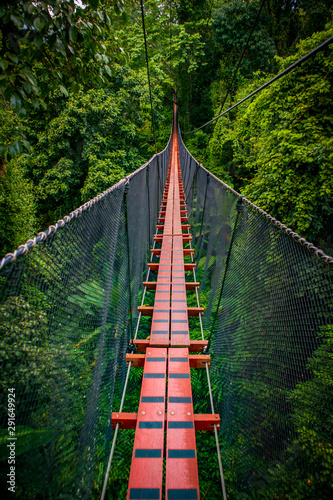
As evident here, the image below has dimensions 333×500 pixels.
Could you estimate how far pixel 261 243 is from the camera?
1.21 meters

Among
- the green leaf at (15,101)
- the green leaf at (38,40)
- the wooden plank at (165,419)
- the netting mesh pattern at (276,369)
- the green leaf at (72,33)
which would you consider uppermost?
the green leaf at (72,33)

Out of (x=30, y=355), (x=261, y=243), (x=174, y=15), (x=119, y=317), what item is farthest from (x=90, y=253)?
(x=174, y=15)

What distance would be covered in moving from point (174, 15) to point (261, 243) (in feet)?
59.6

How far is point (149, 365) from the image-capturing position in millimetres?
1482

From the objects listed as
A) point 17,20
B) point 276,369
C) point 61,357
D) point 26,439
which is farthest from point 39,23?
point 276,369

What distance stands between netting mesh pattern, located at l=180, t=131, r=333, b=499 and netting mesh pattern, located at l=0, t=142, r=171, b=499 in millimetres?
699

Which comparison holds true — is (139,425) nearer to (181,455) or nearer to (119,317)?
(181,455)

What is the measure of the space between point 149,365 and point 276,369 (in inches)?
33.4

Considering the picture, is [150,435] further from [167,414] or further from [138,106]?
[138,106]

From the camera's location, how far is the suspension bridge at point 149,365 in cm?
63

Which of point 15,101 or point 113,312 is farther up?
point 15,101

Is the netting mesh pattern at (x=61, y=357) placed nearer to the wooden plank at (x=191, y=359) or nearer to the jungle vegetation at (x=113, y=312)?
the jungle vegetation at (x=113, y=312)

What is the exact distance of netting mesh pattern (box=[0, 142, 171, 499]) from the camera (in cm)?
57

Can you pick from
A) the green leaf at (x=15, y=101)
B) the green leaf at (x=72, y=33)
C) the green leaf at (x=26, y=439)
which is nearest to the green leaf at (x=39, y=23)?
the green leaf at (x=72, y=33)
